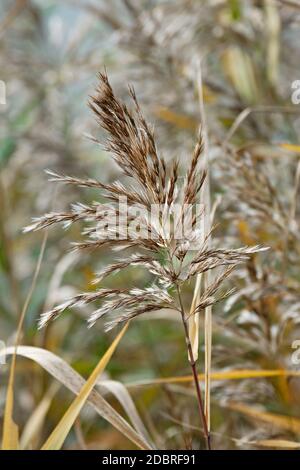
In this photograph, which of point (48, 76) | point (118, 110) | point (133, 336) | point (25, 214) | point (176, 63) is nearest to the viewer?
point (118, 110)

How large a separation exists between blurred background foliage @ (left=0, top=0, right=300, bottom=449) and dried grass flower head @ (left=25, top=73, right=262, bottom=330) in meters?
0.34

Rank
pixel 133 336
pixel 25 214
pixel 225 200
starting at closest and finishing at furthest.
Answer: pixel 225 200, pixel 133 336, pixel 25 214

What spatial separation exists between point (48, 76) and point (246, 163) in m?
1.05

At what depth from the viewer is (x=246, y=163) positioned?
1.03 meters

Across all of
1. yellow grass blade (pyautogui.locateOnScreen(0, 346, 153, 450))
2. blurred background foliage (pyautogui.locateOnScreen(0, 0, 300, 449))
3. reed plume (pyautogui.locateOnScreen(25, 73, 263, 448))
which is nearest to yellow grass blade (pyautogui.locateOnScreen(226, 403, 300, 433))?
blurred background foliage (pyautogui.locateOnScreen(0, 0, 300, 449))

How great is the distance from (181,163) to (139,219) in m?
0.86

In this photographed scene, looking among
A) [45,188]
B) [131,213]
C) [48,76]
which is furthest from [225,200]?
[48,76]

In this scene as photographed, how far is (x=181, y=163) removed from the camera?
1469 millimetres

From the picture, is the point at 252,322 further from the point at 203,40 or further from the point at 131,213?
the point at 203,40

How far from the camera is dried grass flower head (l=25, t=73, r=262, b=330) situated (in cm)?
61

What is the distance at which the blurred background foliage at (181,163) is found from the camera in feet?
3.43

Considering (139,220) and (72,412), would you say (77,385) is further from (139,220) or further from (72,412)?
(139,220)

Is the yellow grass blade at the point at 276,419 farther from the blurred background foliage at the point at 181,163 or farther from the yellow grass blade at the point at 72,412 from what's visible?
the yellow grass blade at the point at 72,412

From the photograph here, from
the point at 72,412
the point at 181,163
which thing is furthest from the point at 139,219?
the point at 181,163
